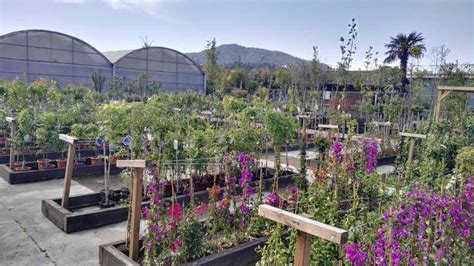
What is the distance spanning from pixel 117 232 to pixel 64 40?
16.7 m

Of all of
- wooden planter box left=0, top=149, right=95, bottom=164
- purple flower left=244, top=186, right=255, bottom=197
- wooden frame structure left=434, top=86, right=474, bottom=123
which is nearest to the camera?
purple flower left=244, top=186, right=255, bottom=197

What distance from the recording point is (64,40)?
18.6 meters

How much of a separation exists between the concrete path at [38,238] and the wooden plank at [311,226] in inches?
103

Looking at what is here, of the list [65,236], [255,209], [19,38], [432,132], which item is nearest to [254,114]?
[432,132]

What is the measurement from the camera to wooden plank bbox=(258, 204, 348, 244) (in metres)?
1.83

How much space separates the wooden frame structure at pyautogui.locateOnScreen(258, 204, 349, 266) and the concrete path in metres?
2.64

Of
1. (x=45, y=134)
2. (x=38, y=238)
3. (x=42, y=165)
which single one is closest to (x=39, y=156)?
(x=42, y=165)

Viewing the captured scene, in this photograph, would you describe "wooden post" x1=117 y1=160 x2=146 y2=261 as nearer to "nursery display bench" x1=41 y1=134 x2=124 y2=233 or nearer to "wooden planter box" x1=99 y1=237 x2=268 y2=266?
"wooden planter box" x1=99 y1=237 x2=268 y2=266

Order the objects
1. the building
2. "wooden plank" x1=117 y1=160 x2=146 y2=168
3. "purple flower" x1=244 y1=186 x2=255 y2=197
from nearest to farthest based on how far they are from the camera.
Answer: "wooden plank" x1=117 y1=160 x2=146 y2=168 < "purple flower" x1=244 y1=186 x2=255 y2=197 < the building

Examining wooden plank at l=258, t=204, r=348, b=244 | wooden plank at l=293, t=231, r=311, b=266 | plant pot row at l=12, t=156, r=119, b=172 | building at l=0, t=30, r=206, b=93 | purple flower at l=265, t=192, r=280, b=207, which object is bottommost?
plant pot row at l=12, t=156, r=119, b=172

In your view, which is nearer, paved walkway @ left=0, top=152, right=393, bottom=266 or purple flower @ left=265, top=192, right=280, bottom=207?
paved walkway @ left=0, top=152, right=393, bottom=266

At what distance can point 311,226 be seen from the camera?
1.92 meters

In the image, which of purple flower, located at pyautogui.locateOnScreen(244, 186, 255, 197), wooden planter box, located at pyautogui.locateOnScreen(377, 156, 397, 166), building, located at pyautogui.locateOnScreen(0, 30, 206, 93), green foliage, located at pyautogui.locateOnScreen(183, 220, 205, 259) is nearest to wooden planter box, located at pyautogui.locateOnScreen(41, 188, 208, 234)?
purple flower, located at pyautogui.locateOnScreen(244, 186, 255, 197)

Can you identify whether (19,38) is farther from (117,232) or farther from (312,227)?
(312,227)
